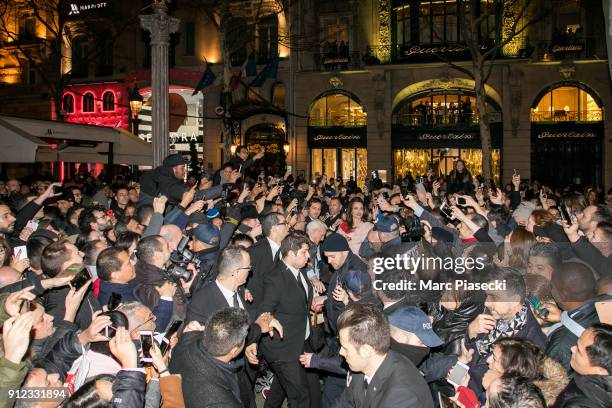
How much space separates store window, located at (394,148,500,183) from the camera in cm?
3105

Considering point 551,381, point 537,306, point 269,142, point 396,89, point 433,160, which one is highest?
point 396,89

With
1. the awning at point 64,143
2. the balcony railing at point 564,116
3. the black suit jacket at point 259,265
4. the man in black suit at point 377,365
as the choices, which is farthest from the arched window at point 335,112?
the man in black suit at point 377,365

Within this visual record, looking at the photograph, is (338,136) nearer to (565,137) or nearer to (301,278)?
(565,137)

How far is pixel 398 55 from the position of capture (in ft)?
103

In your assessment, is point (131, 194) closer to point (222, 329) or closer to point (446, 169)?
point (222, 329)

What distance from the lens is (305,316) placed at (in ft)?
20.8

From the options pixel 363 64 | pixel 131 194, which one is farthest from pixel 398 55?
pixel 131 194

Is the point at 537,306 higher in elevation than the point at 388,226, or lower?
lower

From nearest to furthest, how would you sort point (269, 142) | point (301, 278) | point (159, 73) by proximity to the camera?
point (301, 278)
point (159, 73)
point (269, 142)

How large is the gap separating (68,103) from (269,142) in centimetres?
1469

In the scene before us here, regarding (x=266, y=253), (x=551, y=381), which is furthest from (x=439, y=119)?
(x=551, y=381)

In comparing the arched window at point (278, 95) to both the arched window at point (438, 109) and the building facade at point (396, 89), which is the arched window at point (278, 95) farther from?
the arched window at point (438, 109)

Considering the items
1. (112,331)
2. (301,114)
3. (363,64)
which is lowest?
(112,331)

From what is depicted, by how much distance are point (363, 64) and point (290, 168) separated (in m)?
6.70
